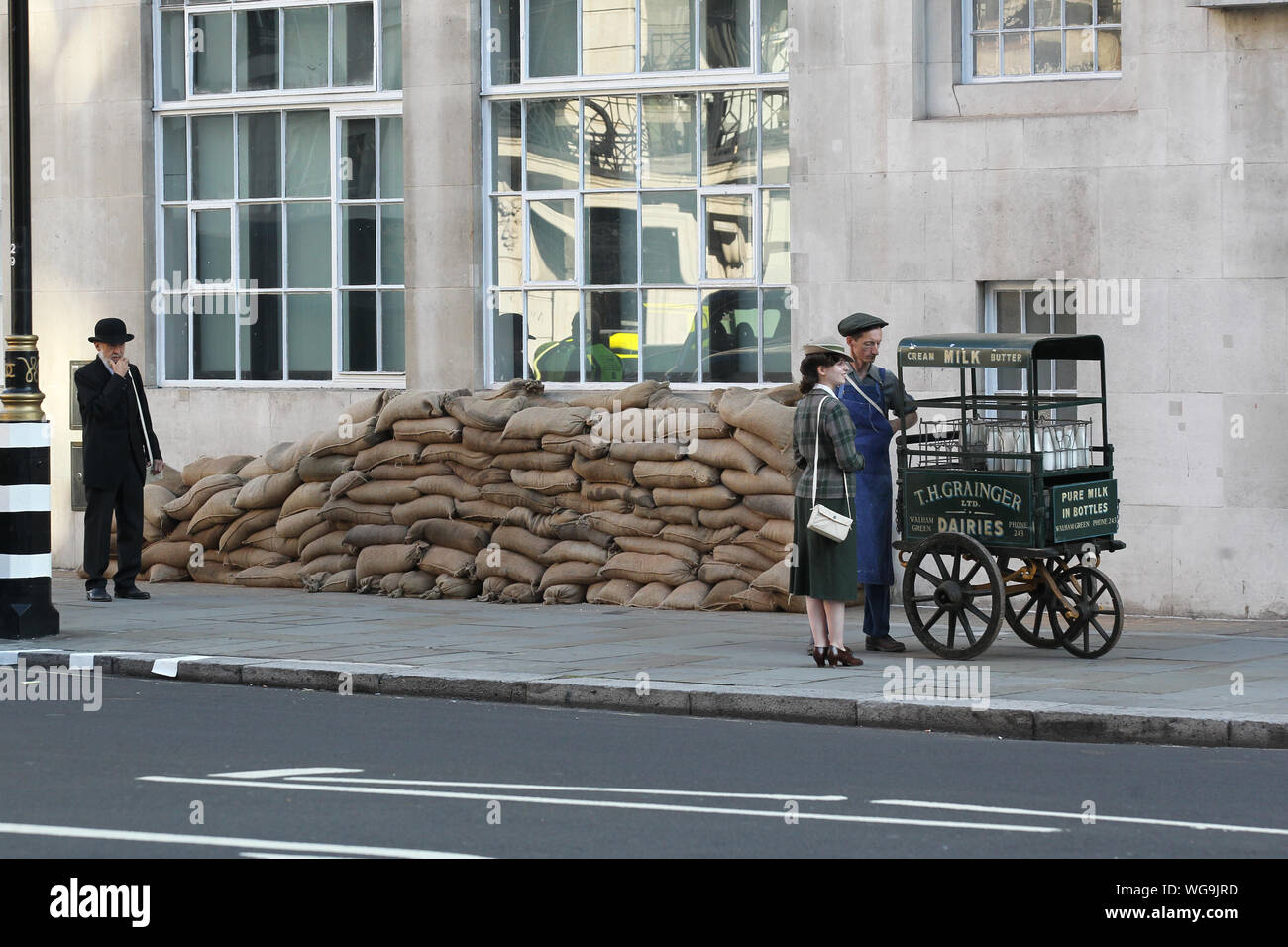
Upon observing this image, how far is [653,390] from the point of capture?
15.8m

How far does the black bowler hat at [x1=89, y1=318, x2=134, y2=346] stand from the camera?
1581 centimetres

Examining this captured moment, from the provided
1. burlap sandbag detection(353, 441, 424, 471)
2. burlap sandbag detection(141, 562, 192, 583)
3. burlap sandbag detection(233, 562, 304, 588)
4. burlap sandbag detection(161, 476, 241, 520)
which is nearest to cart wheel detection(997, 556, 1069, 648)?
burlap sandbag detection(353, 441, 424, 471)

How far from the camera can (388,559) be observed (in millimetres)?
16359

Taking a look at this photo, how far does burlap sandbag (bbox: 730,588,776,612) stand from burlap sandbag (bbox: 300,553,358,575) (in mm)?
3503

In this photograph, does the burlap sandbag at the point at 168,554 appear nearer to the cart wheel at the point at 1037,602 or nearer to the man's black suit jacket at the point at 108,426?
the man's black suit jacket at the point at 108,426

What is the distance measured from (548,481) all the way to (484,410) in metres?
0.80

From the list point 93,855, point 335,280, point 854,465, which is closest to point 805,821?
point 93,855

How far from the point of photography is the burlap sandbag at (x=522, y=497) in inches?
627

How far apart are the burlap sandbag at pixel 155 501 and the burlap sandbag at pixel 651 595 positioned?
15.1 feet

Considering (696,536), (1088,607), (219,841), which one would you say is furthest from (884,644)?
(219,841)

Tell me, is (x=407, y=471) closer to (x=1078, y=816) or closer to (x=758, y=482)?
(x=758, y=482)

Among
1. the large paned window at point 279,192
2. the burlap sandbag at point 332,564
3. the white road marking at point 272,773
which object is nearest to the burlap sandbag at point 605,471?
the burlap sandbag at point 332,564

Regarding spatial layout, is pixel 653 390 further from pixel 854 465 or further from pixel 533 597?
pixel 854 465

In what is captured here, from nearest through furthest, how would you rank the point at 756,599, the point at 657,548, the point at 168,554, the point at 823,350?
the point at 823,350 → the point at 756,599 → the point at 657,548 → the point at 168,554
